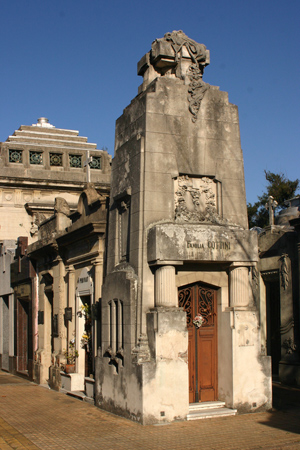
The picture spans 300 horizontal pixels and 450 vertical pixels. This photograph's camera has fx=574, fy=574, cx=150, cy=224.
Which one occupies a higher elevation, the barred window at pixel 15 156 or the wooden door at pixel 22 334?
the barred window at pixel 15 156

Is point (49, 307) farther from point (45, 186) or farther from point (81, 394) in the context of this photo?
point (45, 186)

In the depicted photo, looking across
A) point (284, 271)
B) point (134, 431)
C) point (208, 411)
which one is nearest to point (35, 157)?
point (284, 271)

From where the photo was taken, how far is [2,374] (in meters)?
23.3

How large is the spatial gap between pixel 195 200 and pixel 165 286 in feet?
6.94

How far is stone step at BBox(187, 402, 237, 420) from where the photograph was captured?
11.2 m

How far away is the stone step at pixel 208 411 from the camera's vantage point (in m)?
11.2

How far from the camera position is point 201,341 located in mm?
12188

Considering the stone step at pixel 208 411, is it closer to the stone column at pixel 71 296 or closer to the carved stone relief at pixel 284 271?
the carved stone relief at pixel 284 271

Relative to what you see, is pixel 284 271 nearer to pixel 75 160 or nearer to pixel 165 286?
pixel 165 286

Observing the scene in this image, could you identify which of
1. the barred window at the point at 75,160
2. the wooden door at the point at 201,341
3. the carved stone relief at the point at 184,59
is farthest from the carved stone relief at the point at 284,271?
the barred window at the point at 75,160

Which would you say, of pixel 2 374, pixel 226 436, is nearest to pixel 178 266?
pixel 226 436

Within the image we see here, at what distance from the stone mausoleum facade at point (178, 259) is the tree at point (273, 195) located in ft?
79.2

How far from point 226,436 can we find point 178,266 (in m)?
3.52

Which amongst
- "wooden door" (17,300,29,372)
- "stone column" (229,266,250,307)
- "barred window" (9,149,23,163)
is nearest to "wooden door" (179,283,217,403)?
"stone column" (229,266,250,307)
